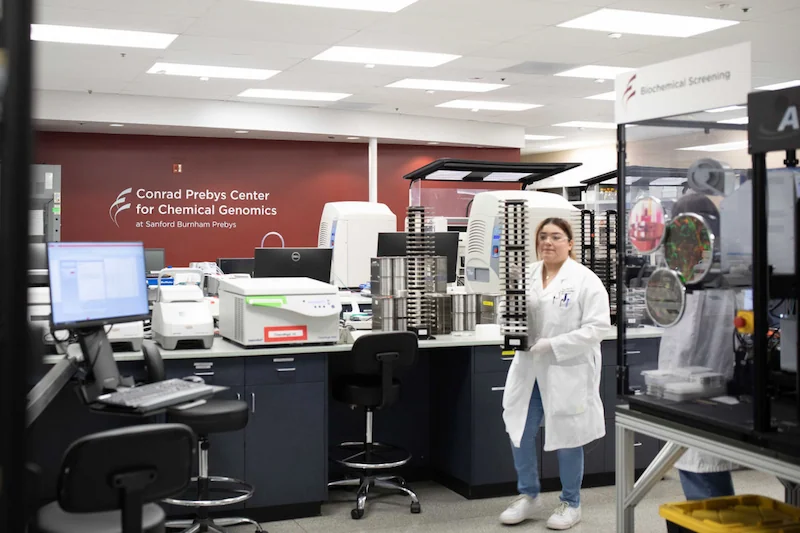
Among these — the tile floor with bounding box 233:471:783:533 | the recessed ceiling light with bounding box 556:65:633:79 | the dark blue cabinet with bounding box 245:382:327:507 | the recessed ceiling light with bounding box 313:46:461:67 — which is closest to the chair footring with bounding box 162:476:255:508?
the dark blue cabinet with bounding box 245:382:327:507

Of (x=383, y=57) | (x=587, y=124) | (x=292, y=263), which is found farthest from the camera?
(x=587, y=124)

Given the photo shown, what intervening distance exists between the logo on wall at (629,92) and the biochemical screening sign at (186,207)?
9.66 metres

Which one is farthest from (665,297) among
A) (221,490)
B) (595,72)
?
(595,72)

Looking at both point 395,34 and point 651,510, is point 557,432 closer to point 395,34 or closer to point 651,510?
point 651,510

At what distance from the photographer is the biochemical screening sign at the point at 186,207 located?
11555 millimetres

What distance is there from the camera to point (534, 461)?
418 cm

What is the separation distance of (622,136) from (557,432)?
5.31 ft

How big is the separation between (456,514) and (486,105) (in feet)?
25.5

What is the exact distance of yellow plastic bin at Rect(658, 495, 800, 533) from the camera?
2504 millimetres

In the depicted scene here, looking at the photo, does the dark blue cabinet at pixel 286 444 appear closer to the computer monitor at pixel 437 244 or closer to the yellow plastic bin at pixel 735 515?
the computer monitor at pixel 437 244

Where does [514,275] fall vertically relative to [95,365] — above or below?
above

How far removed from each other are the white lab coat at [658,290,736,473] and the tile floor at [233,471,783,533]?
1.26 m

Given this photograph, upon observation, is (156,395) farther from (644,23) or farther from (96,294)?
(644,23)

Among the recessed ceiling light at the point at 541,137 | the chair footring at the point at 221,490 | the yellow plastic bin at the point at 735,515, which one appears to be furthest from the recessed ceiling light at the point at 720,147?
the recessed ceiling light at the point at 541,137
